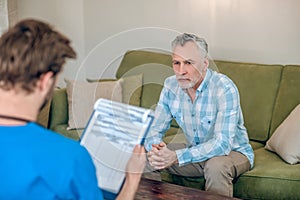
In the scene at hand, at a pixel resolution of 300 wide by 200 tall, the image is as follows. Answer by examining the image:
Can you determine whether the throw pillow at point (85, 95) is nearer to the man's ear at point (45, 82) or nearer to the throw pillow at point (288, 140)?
the throw pillow at point (288, 140)

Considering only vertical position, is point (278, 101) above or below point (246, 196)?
above

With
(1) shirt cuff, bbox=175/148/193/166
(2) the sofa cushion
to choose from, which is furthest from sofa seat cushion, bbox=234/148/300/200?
(2) the sofa cushion

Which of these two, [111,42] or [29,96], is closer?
[29,96]

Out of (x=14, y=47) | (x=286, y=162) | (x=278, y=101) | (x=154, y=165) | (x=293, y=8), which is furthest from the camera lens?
(x=293, y=8)

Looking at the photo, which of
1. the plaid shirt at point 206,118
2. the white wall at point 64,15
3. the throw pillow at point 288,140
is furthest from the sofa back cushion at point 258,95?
the white wall at point 64,15

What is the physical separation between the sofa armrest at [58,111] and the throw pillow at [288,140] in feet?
4.45

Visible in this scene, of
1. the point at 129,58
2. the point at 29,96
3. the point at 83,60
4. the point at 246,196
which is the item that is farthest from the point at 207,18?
the point at 29,96

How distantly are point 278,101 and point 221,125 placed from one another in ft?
2.17

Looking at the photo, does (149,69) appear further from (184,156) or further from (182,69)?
(184,156)

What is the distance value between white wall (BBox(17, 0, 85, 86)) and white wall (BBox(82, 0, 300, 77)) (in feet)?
0.20

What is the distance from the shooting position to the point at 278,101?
3.07 meters

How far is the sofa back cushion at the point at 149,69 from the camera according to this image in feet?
10.1

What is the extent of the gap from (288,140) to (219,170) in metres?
0.49

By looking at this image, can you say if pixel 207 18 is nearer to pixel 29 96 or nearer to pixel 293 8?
pixel 293 8
